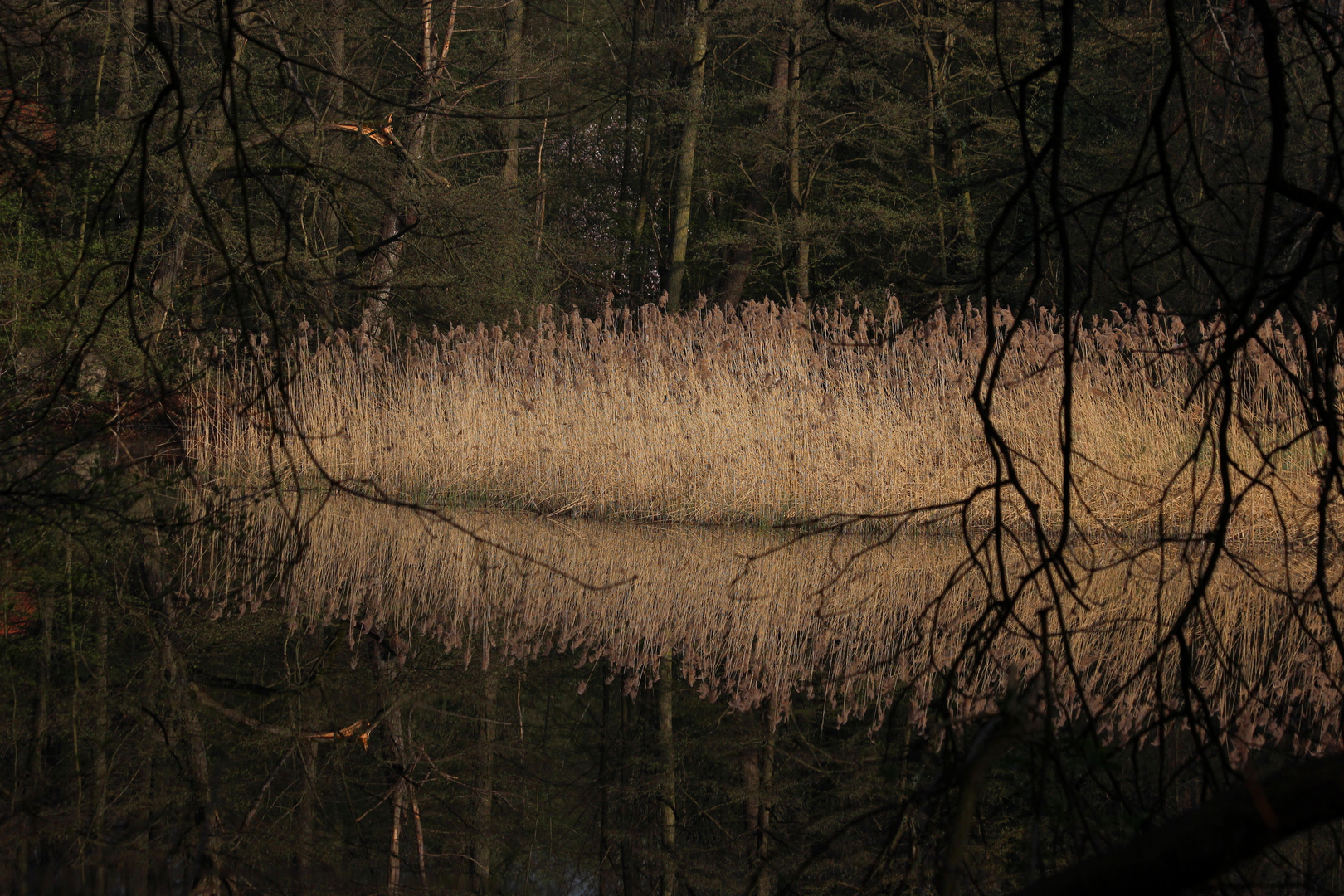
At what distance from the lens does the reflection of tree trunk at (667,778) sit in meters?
2.80

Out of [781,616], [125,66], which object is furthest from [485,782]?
[125,66]

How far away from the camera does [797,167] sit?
18469mm

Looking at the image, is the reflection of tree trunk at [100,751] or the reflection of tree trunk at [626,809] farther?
the reflection of tree trunk at [626,809]

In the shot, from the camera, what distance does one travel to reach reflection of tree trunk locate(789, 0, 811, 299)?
17.8 meters

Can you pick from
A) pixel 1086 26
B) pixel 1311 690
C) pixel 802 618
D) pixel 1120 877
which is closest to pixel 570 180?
pixel 1086 26

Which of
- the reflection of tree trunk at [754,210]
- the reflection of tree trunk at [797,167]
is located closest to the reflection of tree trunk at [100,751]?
the reflection of tree trunk at [797,167]

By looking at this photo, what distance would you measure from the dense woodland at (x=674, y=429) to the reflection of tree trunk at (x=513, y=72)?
0.61ft

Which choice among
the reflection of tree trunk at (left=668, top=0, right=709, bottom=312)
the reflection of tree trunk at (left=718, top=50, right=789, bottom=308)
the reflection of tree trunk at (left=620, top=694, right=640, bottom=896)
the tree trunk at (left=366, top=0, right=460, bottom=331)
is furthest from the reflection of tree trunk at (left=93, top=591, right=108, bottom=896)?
the reflection of tree trunk at (left=718, top=50, right=789, bottom=308)

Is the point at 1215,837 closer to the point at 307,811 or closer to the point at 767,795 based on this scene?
the point at 767,795

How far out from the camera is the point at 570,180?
70.8 ft

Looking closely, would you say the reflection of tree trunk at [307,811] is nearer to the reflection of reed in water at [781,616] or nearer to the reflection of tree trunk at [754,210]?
the reflection of reed in water at [781,616]

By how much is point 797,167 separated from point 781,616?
1392 cm

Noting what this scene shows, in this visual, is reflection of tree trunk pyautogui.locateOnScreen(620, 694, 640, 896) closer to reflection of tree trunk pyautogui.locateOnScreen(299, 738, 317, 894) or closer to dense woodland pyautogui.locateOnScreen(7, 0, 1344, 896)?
dense woodland pyautogui.locateOnScreen(7, 0, 1344, 896)

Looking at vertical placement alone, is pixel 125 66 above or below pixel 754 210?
below
